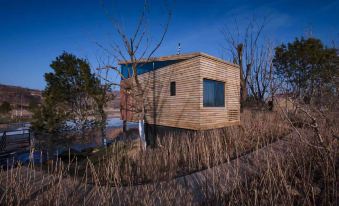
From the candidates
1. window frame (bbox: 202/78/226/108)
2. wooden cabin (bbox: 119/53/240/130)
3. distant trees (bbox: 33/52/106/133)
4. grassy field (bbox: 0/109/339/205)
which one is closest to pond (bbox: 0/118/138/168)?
distant trees (bbox: 33/52/106/133)

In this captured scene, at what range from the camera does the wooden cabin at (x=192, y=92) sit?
8336mm

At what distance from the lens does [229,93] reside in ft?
33.2

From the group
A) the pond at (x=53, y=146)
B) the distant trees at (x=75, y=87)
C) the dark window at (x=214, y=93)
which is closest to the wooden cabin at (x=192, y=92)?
the dark window at (x=214, y=93)

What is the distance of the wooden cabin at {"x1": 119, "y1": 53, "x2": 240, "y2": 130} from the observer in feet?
27.3

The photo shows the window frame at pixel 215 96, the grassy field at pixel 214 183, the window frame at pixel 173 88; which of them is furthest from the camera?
the window frame at pixel 173 88

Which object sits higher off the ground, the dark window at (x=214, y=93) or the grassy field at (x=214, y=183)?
the dark window at (x=214, y=93)

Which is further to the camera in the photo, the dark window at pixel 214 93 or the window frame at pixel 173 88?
the window frame at pixel 173 88

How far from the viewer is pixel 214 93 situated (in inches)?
361

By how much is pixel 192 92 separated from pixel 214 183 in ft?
19.0

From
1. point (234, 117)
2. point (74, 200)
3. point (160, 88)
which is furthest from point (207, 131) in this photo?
point (74, 200)

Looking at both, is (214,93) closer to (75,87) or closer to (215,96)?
(215,96)

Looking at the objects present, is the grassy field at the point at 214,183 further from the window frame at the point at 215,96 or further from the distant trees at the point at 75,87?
the distant trees at the point at 75,87

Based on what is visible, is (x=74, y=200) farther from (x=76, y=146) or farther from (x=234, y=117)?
(x=234, y=117)

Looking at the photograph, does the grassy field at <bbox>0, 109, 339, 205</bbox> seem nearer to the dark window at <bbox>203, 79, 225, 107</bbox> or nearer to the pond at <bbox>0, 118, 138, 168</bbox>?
the pond at <bbox>0, 118, 138, 168</bbox>
